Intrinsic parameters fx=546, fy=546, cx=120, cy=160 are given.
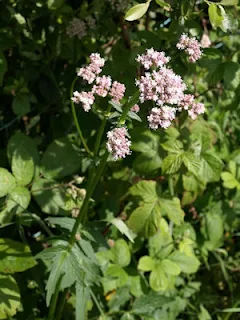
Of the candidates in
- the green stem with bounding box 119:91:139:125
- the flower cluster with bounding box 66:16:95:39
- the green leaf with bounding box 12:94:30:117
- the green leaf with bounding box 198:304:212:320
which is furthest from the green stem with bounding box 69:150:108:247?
the green leaf with bounding box 198:304:212:320

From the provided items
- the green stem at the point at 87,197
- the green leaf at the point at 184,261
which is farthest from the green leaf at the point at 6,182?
the green leaf at the point at 184,261

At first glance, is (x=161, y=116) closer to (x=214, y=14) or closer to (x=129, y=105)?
(x=129, y=105)

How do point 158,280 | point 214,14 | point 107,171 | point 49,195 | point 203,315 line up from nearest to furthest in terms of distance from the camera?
point 214,14 < point 49,195 < point 158,280 < point 107,171 < point 203,315

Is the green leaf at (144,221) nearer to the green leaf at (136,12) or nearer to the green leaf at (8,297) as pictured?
the green leaf at (8,297)

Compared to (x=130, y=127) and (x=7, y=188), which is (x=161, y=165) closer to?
(x=130, y=127)

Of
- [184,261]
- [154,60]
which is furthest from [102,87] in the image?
[184,261]

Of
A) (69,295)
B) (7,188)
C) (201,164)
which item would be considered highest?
(7,188)

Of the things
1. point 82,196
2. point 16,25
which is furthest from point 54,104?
point 82,196
